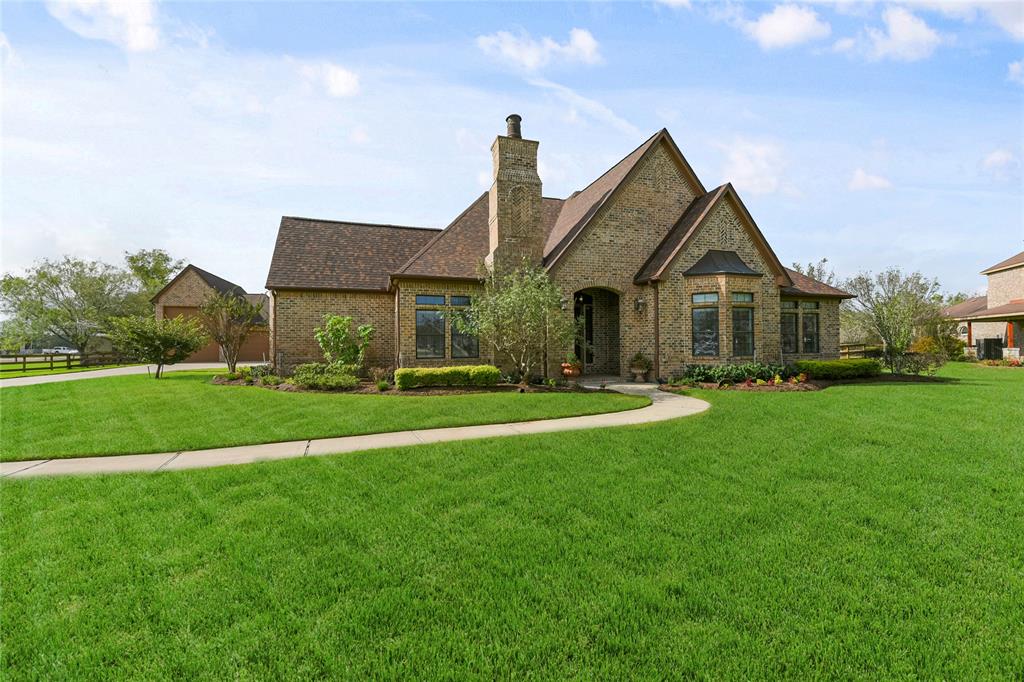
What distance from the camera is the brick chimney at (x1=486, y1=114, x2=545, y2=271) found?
1527cm

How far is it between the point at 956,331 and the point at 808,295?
2775 cm

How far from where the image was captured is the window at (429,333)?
15.5 metres

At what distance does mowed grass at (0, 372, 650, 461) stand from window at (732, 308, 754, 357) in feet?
20.0

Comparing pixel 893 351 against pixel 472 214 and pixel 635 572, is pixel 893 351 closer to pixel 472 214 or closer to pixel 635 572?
pixel 472 214

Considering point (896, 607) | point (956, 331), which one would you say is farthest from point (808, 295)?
point (956, 331)

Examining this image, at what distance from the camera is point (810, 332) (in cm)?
1847

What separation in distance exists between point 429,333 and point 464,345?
4.23 ft

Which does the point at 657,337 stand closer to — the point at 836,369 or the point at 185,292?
the point at 836,369

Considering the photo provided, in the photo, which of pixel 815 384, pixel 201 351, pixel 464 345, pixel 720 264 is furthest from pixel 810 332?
pixel 201 351

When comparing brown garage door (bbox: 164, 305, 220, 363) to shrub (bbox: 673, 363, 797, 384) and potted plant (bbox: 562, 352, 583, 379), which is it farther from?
shrub (bbox: 673, 363, 797, 384)

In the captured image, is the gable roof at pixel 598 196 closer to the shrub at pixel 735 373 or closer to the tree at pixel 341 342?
the shrub at pixel 735 373

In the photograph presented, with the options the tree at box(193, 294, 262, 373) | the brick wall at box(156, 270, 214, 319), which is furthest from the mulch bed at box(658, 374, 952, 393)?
the brick wall at box(156, 270, 214, 319)

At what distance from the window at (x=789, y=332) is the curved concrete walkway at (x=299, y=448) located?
10.9 meters


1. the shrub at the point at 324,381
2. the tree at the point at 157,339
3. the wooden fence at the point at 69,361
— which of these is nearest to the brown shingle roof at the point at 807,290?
the shrub at the point at 324,381
